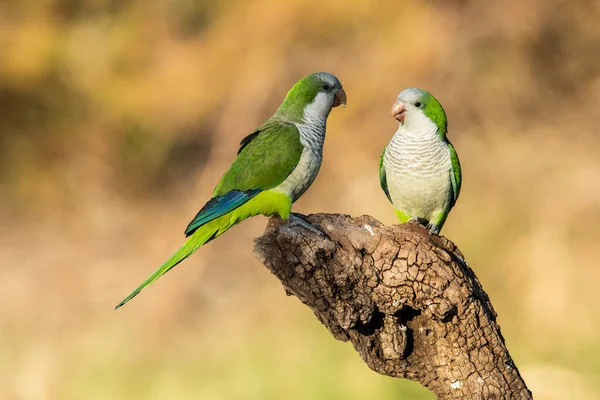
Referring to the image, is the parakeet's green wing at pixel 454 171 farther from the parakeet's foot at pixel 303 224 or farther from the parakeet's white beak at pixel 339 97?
the parakeet's foot at pixel 303 224

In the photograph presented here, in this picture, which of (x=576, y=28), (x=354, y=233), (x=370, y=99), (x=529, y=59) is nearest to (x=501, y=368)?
(x=354, y=233)

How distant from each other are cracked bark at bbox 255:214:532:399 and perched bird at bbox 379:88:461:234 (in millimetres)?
281

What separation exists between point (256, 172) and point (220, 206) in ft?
0.72

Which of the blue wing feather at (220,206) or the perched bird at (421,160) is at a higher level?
the perched bird at (421,160)

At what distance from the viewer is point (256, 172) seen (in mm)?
3055

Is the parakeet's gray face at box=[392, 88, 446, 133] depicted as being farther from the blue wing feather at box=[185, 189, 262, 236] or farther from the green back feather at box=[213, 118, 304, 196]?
the blue wing feather at box=[185, 189, 262, 236]

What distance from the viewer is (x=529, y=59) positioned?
6.89 m

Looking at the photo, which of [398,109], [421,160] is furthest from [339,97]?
[421,160]

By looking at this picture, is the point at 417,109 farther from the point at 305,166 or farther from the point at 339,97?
the point at 305,166

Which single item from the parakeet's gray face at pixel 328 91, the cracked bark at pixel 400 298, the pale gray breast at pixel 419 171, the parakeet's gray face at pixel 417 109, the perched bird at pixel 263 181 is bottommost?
the cracked bark at pixel 400 298

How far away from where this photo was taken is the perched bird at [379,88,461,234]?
3.40 meters

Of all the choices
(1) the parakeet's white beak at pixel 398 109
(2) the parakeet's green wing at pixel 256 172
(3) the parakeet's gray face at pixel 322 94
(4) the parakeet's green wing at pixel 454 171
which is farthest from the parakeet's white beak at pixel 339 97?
(4) the parakeet's green wing at pixel 454 171

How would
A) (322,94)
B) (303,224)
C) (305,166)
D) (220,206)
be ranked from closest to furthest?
(303,224) < (220,206) < (305,166) < (322,94)

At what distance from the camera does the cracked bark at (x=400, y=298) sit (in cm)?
285
